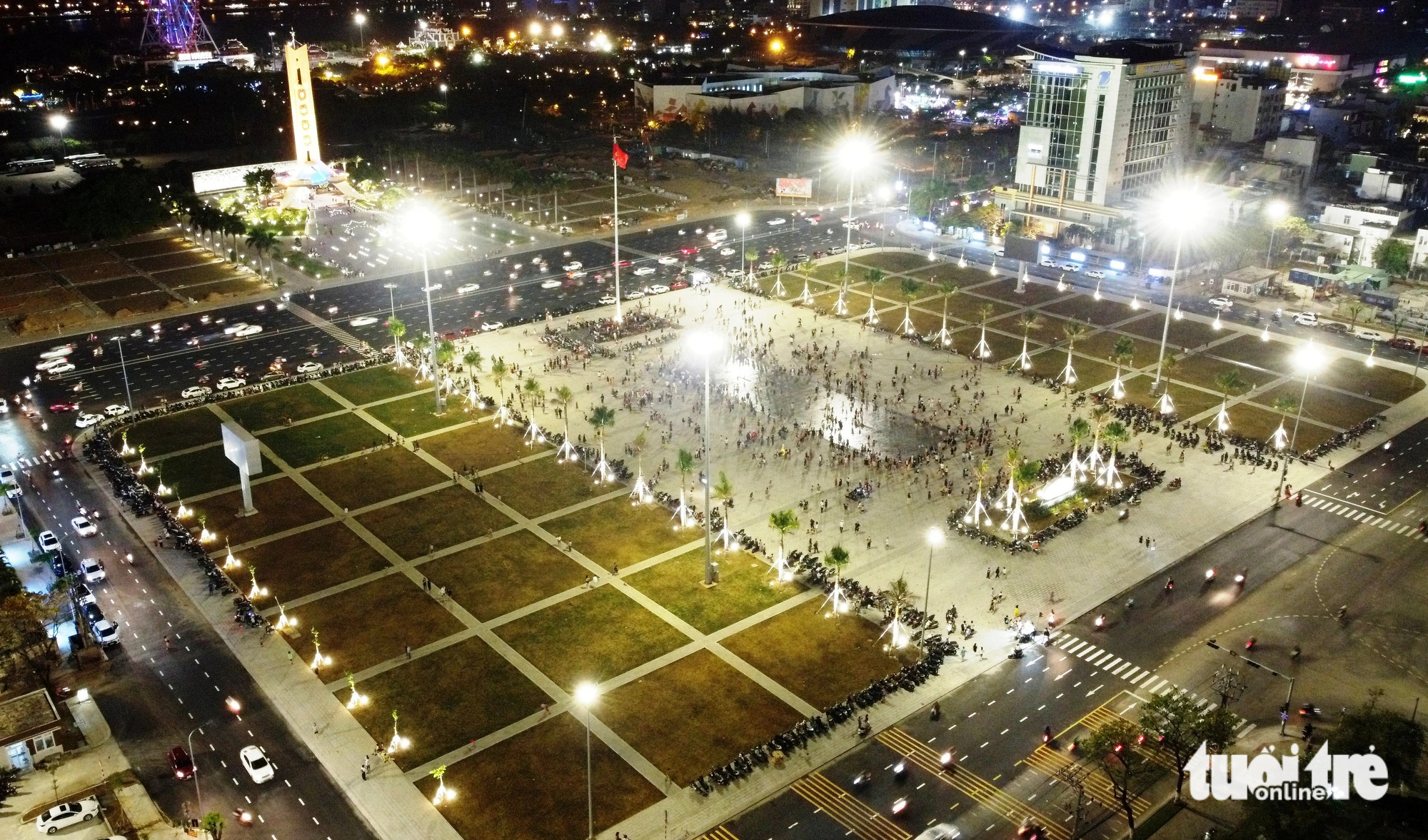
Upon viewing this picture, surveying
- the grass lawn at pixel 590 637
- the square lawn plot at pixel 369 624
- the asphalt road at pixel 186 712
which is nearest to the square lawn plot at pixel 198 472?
the asphalt road at pixel 186 712

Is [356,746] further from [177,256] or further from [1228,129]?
[1228,129]

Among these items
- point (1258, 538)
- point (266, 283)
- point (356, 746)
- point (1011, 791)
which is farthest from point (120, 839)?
point (266, 283)

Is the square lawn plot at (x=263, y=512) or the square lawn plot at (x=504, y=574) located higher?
the square lawn plot at (x=263, y=512)

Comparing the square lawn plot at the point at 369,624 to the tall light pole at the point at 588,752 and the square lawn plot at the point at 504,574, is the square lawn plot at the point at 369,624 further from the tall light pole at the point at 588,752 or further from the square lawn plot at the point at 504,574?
the tall light pole at the point at 588,752

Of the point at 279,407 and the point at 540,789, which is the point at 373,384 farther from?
the point at 540,789

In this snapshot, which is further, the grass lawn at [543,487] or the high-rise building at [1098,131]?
the high-rise building at [1098,131]

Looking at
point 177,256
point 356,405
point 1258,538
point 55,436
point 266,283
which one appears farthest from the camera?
point 177,256
